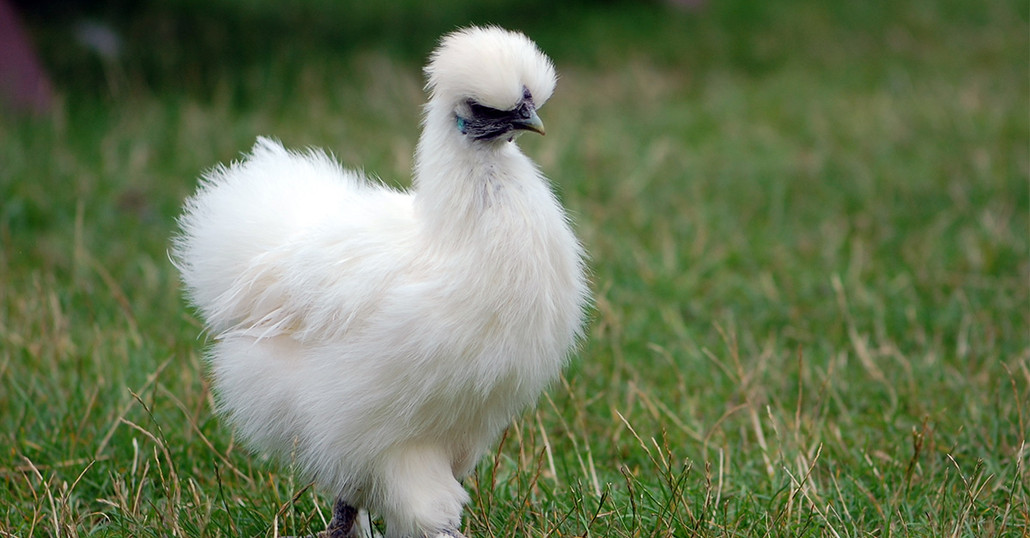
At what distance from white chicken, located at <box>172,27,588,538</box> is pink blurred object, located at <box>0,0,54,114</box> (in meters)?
5.07

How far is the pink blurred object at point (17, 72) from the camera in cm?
711

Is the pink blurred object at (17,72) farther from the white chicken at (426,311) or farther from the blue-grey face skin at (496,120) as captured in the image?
the blue-grey face skin at (496,120)

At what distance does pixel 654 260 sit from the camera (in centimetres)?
537

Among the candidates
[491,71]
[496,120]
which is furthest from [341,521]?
[491,71]

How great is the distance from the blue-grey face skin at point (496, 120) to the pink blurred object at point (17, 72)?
18.2 ft

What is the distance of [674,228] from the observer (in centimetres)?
581

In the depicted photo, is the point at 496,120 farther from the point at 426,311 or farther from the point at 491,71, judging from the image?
the point at 426,311

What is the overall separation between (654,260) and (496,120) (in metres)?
2.93

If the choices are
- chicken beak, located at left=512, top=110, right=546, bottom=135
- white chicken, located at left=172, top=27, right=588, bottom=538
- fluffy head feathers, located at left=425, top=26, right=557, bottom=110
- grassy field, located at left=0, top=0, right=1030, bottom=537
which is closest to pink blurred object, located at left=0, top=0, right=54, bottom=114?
grassy field, located at left=0, top=0, right=1030, bottom=537

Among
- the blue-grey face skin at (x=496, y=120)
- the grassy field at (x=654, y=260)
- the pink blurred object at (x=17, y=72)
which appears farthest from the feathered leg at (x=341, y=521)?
the pink blurred object at (x=17, y=72)

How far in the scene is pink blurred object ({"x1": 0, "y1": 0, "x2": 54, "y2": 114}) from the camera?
711cm

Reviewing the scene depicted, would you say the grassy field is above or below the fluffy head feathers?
below

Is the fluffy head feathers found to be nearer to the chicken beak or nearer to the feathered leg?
the chicken beak

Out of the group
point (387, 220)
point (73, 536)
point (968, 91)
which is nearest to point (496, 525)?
point (387, 220)
